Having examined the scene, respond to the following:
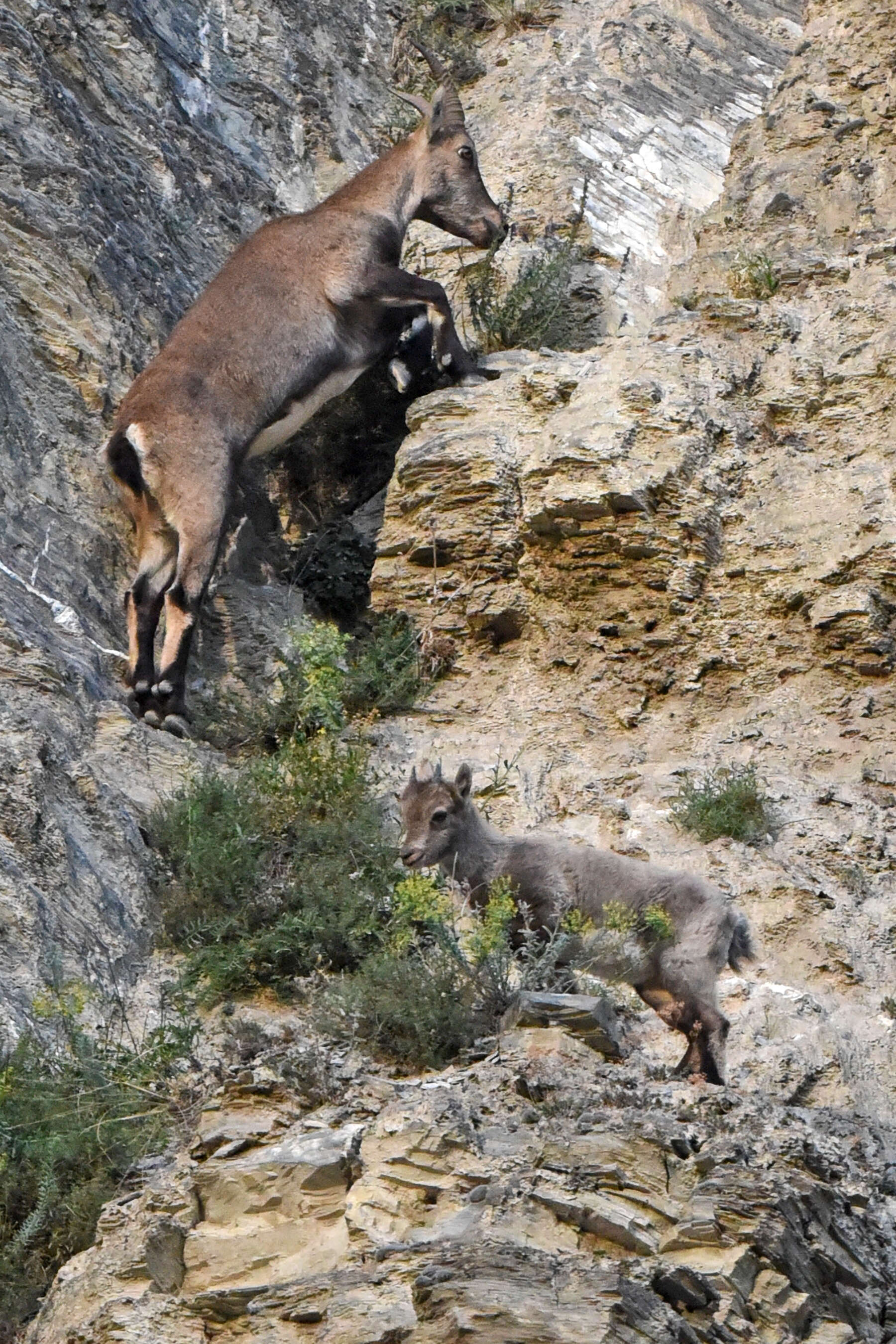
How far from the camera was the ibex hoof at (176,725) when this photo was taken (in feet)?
31.4

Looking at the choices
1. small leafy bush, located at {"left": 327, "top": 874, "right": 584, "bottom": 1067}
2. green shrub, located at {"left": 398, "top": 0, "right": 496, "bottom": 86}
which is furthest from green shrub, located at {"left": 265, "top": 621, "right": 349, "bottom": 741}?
green shrub, located at {"left": 398, "top": 0, "right": 496, "bottom": 86}

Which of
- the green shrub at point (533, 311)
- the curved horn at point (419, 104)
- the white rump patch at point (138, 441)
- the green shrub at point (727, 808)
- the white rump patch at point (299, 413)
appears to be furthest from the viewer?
the curved horn at point (419, 104)

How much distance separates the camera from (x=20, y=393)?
1048 cm

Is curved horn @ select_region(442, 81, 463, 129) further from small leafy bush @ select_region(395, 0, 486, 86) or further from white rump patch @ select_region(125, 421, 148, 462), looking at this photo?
white rump patch @ select_region(125, 421, 148, 462)

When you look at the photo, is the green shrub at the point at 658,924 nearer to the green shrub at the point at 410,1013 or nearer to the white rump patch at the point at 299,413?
the green shrub at the point at 410,1013

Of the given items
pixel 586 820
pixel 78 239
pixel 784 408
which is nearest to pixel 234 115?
pixel 78 239

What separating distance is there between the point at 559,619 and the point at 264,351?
2.39 meters

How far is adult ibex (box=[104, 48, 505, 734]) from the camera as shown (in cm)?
986

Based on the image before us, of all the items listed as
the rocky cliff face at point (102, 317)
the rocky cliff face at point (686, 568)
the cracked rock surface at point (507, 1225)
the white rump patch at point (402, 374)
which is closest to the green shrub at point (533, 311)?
the rocky cliff face at point (686, 568)

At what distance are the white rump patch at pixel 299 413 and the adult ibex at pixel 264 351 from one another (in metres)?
0.01

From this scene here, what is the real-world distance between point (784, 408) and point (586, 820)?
316 cm

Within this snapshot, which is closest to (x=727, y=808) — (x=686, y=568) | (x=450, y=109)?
(x=686, y=568)

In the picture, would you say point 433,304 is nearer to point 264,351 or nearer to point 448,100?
point 264,351

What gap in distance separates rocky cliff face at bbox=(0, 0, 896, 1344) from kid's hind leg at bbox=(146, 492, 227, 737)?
0.81 ft
